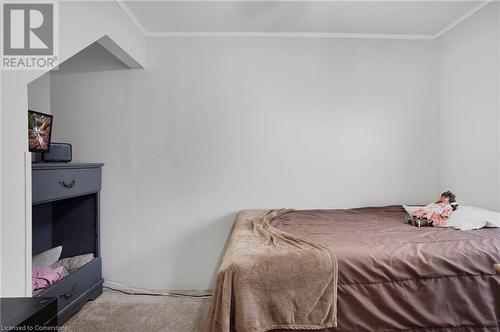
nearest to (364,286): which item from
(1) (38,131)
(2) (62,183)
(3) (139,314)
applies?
(3) (139,314)

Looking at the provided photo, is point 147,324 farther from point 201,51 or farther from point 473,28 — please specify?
point 473,28

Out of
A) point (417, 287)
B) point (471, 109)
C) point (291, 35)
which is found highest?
point (291, 35)

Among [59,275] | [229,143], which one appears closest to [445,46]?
[229,143]

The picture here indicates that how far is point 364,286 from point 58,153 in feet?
8.00

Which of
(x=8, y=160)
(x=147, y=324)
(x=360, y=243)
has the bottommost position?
(x=147, y=324)

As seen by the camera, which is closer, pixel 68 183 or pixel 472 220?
pixel 472 220

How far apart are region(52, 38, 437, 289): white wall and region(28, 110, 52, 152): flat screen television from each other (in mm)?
513

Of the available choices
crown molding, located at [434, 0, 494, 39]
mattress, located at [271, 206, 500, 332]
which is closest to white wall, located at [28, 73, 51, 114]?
mattress, located at [271, 206, 500, 332]

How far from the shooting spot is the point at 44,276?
1.95 meters

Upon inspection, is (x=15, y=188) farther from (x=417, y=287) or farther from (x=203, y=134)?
(x=417, y=287)

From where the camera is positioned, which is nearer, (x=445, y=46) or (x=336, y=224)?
(x=336, y=224)

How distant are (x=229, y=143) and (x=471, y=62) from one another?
219 cm

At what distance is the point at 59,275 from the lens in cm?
205

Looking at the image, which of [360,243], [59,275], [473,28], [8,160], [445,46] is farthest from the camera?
[445,46]
